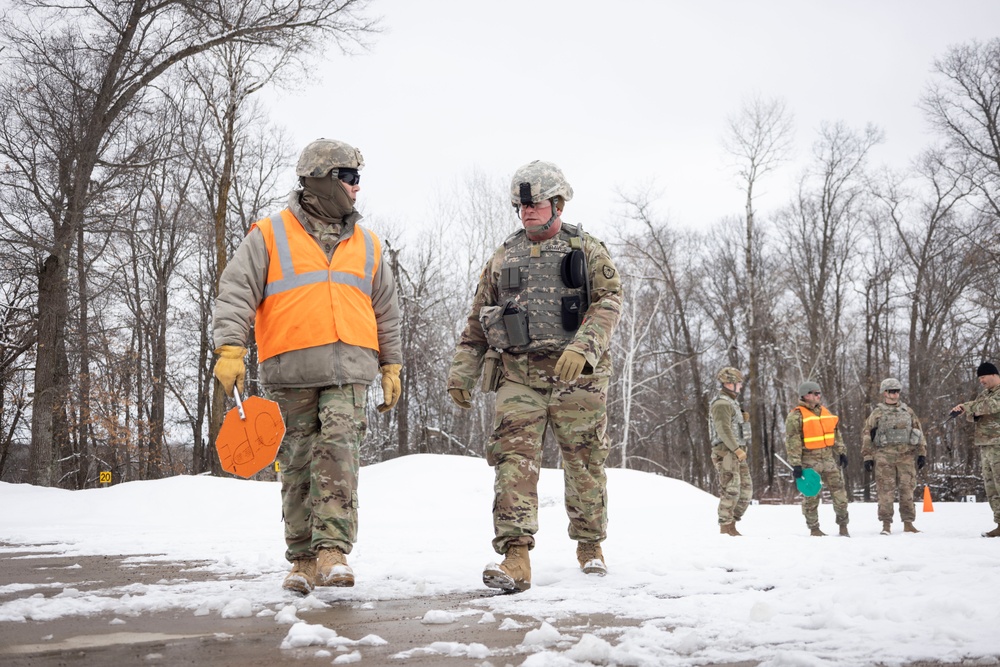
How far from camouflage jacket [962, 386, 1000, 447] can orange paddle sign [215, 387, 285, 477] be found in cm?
936

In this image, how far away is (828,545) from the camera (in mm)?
6793

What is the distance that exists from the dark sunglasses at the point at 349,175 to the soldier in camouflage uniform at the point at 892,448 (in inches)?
349

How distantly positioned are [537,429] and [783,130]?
2651cm

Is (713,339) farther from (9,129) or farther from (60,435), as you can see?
(9,129)

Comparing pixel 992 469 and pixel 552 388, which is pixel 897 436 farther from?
pixel 552 388

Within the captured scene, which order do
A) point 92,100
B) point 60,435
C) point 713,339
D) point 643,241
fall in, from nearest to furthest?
point 92,100
point 60,435
point 643,241
point 713,339

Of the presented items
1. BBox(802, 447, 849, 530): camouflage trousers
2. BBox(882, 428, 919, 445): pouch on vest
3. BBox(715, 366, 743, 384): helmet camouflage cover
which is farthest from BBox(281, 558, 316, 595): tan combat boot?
BBox(882, 428, 919, 445): pouch on vest

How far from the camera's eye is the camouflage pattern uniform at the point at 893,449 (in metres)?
11.3

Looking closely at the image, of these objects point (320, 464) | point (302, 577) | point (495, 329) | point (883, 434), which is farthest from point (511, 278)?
point (883, 434)

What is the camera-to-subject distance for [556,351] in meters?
4.85

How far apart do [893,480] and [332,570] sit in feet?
31.4

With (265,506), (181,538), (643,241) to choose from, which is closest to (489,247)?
(643,241)

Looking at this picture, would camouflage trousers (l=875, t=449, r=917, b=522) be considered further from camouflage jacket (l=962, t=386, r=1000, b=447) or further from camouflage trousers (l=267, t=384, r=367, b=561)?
camouflage trousers (l=267, t=384, r=367, b=561)

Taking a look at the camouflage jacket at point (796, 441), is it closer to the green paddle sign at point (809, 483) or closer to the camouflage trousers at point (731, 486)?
the green paddle sign at point (809, 483)
